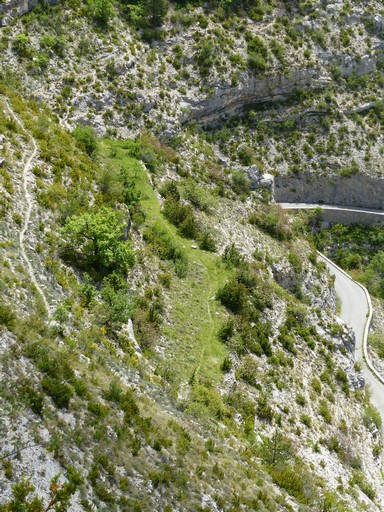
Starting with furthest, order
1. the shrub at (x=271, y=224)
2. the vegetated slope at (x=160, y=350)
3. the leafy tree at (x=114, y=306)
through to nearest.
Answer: the shrub at (x=271, y=224)
the leafy tree at (x=114, y=306)
the vegetated slope at (x=160, y=350)

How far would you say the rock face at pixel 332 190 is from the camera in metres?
51.8

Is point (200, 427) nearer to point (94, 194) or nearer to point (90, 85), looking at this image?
point (94, 194)

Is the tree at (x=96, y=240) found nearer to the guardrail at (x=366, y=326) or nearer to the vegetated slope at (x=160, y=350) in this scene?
the vegetated slope at (x=160, y=350)

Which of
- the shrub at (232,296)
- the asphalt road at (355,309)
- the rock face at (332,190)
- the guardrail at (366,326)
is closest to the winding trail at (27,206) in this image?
the shrub at (232,296)

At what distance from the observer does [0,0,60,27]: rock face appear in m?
37.9

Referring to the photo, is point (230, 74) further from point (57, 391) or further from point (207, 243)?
point (57, 391)

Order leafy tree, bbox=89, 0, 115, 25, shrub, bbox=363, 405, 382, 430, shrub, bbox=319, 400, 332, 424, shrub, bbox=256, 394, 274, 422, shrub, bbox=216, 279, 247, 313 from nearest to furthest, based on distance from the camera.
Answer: shrub, bbox=256, 394, 274, 422
shrub, bbox=319, 400, 332, 424
shrub, bbox=216, 279, 247, 313
shrub, bbox=363, 405, 382, 430
leafy tree, bbox=89, 0, 115, 25

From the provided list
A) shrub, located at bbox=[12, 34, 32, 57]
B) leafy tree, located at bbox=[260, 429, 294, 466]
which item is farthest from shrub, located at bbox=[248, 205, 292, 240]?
leafy tree, located at bbox=[260, 429, 294, 466]

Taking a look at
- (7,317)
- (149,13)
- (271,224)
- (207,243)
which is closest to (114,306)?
(7,317)

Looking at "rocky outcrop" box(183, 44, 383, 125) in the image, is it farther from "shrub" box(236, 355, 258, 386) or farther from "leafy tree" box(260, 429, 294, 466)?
"leafy tree" box(260, 429, 294, 466)

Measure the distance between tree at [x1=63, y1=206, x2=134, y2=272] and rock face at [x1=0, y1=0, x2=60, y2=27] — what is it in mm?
22700

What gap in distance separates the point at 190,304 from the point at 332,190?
31634 millimetres

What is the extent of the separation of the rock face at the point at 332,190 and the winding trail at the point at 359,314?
1.07 meters

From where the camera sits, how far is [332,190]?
5375 centimetres
